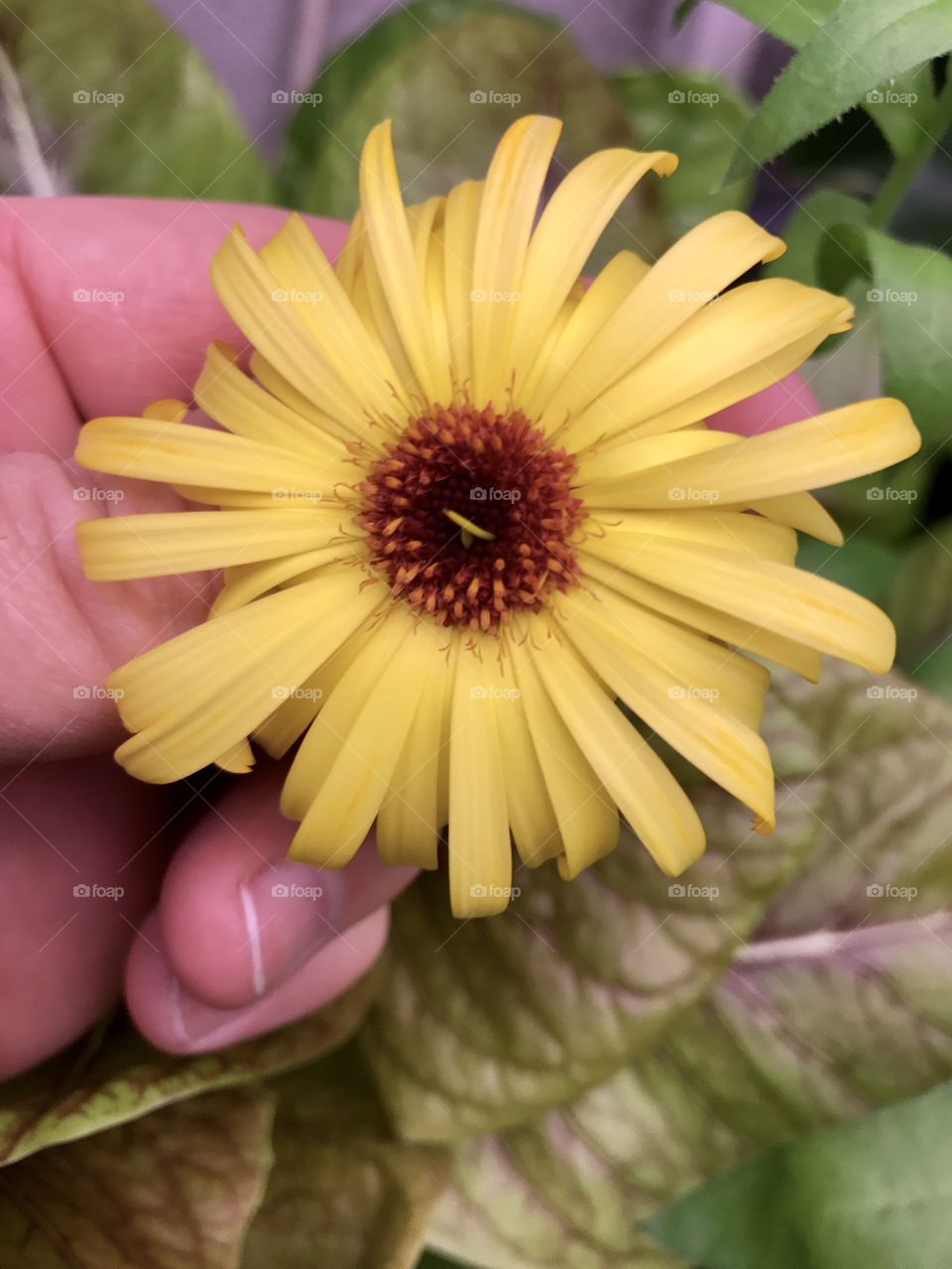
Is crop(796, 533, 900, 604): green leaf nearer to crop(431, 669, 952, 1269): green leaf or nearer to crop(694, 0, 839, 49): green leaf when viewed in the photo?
crop(431, 669, 952, 1269): green leaf

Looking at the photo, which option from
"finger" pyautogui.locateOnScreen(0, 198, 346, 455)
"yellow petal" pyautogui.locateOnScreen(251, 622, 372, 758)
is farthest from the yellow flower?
"finger" pyautogui.locateOnScreen(0, 198, 346, 455)

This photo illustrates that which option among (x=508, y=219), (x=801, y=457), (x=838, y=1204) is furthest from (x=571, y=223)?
(x=838, y=1204)

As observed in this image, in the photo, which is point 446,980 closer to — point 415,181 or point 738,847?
point 738,847

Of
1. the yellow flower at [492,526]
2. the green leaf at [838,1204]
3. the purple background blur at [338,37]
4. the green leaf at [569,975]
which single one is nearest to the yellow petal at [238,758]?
the yellow flower at [492,526]

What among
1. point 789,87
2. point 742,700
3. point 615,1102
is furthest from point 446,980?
point 789,87

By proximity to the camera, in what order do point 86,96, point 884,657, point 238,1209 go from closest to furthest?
point 884,657
point 238,1209
point 86,96

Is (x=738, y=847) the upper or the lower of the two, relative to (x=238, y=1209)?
upper

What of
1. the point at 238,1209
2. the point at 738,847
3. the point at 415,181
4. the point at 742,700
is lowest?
the point at 238,1209

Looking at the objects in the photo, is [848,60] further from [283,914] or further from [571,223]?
[283,914]
